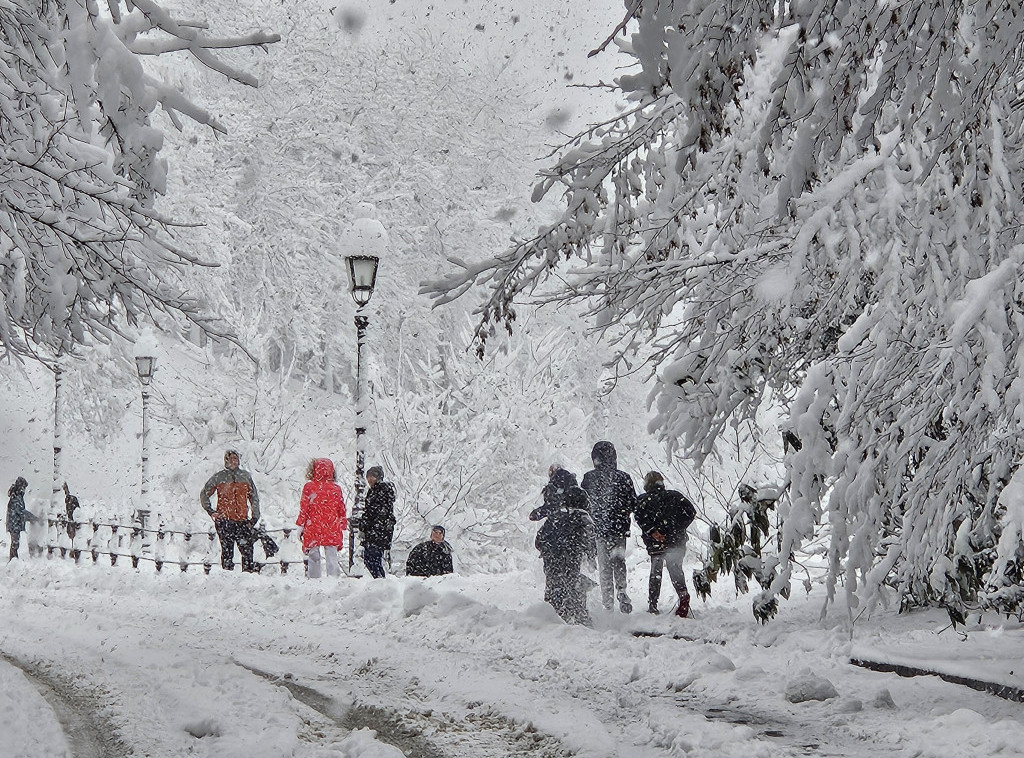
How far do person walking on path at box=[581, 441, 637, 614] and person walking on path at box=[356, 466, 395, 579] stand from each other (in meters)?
3.36

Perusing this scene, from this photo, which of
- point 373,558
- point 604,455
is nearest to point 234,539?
→ point 373,558

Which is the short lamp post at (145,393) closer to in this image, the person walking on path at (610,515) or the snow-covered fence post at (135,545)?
the snow-covered fence post at (135,545)

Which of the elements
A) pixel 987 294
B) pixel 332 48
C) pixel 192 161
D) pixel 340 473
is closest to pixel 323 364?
pixel 192 161

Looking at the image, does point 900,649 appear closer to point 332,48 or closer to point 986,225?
point 986,225

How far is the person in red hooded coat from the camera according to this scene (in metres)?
15.3

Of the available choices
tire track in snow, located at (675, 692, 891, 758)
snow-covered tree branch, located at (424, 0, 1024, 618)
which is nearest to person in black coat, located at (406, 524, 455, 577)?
snow-covered tree branch, located at (424, 0, 1024, 618)

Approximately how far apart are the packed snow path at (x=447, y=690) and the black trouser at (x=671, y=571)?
0.44 m

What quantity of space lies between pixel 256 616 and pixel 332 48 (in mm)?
34476

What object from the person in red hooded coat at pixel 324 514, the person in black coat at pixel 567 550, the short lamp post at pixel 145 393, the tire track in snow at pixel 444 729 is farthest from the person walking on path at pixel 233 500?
the tire track in snow at pixel 444 729

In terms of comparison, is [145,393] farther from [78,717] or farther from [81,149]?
[78,717]

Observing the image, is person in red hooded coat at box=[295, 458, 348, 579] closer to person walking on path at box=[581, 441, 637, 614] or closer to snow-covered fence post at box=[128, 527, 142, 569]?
snow-covered fence post at box=[128, 527, 142, 569]

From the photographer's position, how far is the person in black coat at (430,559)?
13.9 m

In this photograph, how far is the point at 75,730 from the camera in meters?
5.61

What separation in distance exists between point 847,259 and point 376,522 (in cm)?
906
